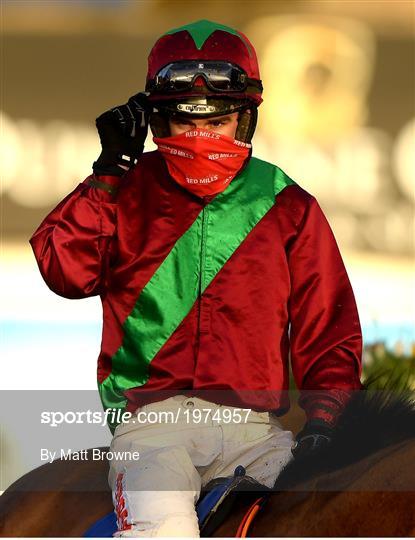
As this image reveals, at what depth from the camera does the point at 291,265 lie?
9.32ft

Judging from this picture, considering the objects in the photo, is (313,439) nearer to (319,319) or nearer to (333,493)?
(333,493)

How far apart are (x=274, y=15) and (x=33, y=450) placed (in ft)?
8.35

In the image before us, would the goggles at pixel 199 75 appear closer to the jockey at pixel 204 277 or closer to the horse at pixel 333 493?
the jockey at pixel 204 277

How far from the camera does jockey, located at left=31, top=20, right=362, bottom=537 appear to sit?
2.71 m

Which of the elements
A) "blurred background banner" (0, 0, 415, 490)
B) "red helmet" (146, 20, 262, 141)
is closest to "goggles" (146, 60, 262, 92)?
"red helmet" (146, 20, 262, 141)

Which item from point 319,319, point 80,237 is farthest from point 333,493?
point 80,237

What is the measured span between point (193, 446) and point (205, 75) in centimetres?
97

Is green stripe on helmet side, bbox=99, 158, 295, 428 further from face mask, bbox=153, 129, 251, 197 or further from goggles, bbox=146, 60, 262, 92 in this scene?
goggles, bbox=146, 60, 262, 92

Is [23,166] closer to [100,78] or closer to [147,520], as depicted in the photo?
[100,78]

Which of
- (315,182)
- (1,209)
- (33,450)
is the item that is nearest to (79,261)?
(33,450)

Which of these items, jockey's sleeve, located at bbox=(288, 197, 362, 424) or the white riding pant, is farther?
jockey's sleeve, located at bbox=(288, 197, 362, 424)

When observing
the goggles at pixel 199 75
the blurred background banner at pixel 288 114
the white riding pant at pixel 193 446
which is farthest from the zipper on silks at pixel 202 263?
the blurred background banner at pixel 288 114

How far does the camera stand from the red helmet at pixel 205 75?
284cm

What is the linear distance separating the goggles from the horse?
885 mm
